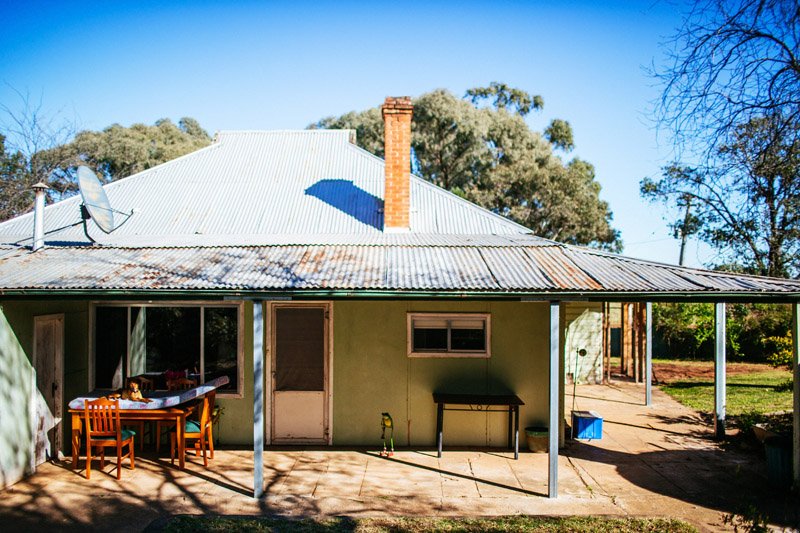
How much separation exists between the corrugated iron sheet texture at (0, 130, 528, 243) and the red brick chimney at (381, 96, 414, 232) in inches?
13.3

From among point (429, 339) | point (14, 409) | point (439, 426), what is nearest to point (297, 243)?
point (429, 339)

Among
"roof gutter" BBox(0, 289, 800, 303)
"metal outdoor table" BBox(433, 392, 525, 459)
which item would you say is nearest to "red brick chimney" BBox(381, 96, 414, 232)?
"metal outdoor table" BBox(433, 392, 525, 459)

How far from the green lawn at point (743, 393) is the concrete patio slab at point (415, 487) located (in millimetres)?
4186

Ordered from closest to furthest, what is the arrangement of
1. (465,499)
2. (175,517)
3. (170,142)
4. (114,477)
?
(175,517) < (465,499) < (114,477) < (170,142)

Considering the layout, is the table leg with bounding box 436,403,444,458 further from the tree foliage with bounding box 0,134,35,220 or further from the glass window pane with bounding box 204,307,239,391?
the tree foliage with bounding box 0,134,35,220

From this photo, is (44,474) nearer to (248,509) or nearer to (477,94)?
(248,509)

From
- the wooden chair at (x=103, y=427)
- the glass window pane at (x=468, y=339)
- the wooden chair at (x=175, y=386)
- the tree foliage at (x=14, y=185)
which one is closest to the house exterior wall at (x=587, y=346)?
the glass window pane at (x=468, y=339)

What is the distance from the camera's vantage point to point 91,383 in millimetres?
9617

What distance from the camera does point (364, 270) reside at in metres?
8.04

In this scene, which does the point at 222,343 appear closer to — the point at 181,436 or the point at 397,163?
A: the point at 181,436

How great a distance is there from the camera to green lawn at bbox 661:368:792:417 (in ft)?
42.6

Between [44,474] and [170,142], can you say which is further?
[170,142]

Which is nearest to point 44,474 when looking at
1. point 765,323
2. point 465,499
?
point 465,499

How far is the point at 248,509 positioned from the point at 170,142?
29448 mm
